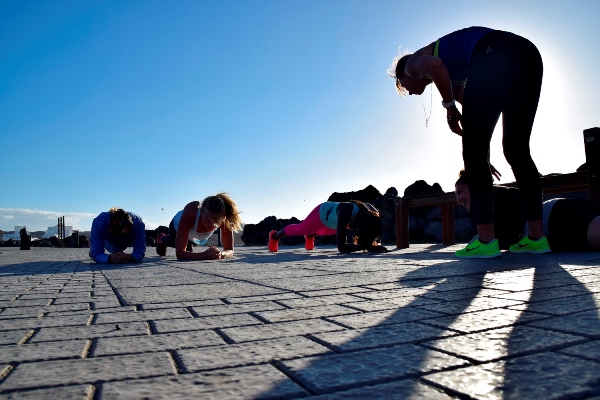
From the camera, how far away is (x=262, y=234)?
2014 cm

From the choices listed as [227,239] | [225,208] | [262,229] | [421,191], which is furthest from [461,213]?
[262,229]

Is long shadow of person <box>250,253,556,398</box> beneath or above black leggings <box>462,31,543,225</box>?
beneath

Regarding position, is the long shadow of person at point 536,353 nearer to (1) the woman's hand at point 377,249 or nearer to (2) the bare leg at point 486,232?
(2) the bare leg at point 486,232

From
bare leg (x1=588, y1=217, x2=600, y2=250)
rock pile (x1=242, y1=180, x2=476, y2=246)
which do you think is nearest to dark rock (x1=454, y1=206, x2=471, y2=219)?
rock pile (x1=242, y1=180, x2=476, y2=246)

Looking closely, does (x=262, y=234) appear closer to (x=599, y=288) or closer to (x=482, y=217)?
(x=482, y=217)

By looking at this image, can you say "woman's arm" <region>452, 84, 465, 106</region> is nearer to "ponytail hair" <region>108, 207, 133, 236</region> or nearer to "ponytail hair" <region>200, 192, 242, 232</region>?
"ponytail hair" <region>200, 192, 242, 232</region>

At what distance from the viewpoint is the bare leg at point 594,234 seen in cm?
367

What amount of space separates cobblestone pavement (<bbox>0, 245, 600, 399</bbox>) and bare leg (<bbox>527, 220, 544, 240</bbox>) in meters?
1.45

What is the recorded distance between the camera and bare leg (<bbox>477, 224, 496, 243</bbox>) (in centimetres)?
334

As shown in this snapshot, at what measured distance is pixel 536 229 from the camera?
3.60 meters

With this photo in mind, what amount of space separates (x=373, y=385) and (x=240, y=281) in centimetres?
193

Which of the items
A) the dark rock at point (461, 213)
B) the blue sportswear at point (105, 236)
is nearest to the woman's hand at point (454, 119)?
the blue sportswear at point (105, 236)

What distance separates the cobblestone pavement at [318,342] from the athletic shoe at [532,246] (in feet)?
5.01

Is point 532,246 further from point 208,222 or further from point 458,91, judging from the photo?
point 208,222
